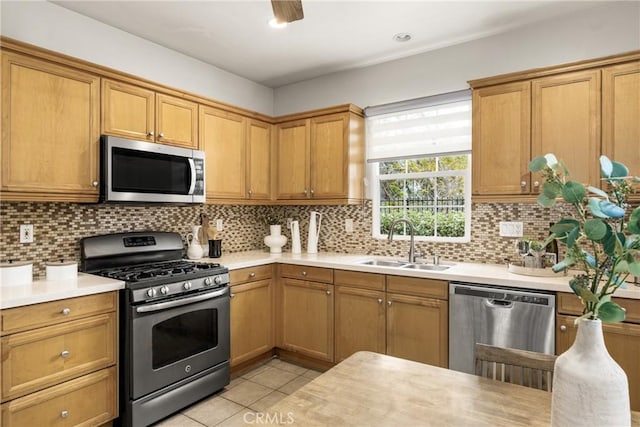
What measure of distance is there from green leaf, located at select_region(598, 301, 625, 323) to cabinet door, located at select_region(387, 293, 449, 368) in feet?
5.96

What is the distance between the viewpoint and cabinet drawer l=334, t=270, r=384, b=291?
287 centimetres

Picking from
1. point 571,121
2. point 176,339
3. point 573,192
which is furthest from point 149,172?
point 571,121

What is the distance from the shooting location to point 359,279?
297cm

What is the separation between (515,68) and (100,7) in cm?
301

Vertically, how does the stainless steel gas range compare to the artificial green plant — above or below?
below

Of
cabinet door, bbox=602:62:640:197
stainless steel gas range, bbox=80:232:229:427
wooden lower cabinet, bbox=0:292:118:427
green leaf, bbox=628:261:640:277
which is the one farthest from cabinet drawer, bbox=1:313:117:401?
cabinet door, bbox=602:62:640:197

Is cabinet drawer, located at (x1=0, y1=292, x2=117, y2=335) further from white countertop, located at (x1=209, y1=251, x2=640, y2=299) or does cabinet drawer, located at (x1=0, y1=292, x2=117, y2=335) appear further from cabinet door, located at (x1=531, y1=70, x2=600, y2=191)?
cabinet door, located at (x1=531, y1=70, x2=600, y2=191)

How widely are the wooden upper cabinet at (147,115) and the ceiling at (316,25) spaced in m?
0.52

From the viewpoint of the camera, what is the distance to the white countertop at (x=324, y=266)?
198cm

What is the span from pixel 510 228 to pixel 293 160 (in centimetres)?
202

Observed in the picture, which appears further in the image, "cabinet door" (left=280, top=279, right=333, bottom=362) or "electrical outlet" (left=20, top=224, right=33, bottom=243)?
"cabinet door" (left=280, top=279, right=333, bottom=362)

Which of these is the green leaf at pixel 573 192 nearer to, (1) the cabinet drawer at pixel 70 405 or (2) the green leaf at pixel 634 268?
(2) the green leaf at pixel 634 268

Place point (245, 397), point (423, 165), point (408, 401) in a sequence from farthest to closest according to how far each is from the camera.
A: point (423, 165), point (245, 397), point (408, 401)

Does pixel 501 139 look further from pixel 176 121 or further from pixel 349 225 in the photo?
pixel 176 121
